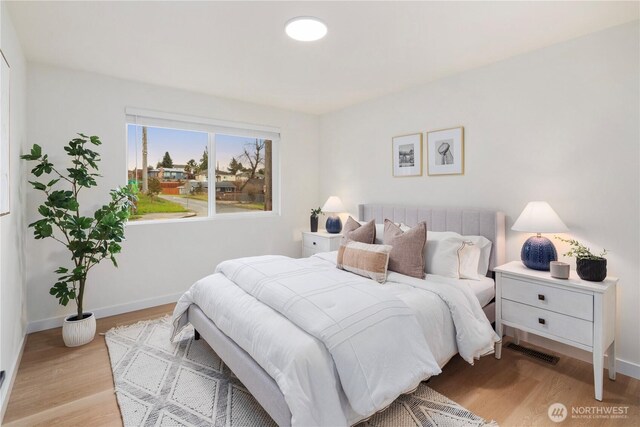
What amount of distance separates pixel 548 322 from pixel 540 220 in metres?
0.71

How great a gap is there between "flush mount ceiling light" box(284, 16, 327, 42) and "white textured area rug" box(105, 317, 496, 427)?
2.44 metres

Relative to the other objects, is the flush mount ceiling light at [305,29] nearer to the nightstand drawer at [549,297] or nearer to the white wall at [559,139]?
the white wall at [559,139]

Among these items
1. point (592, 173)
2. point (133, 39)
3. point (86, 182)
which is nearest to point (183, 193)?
point (86, 182)

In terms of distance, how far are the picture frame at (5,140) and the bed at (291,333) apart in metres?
1.39

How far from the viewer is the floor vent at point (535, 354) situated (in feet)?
8.03

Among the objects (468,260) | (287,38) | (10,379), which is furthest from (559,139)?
(10,379)

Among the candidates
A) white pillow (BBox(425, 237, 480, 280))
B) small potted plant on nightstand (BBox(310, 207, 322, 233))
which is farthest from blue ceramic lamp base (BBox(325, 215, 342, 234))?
white pillow (BBox(425, 237, 480, 280))

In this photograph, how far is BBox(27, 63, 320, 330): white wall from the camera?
292cm

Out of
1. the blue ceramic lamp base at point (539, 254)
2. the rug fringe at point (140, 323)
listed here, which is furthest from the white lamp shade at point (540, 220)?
the rug fringe at point (140, 323)

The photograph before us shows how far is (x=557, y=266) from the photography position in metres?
2.20

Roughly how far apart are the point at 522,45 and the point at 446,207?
1.48m

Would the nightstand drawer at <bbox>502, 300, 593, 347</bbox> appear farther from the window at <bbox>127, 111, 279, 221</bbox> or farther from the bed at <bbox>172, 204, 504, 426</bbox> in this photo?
the window at <bbox>127, 111, 279, 221</bbox>

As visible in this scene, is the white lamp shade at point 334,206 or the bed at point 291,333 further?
the white lamp shade at point 334,206

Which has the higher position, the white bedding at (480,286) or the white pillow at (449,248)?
the white pillow at (449,248)
